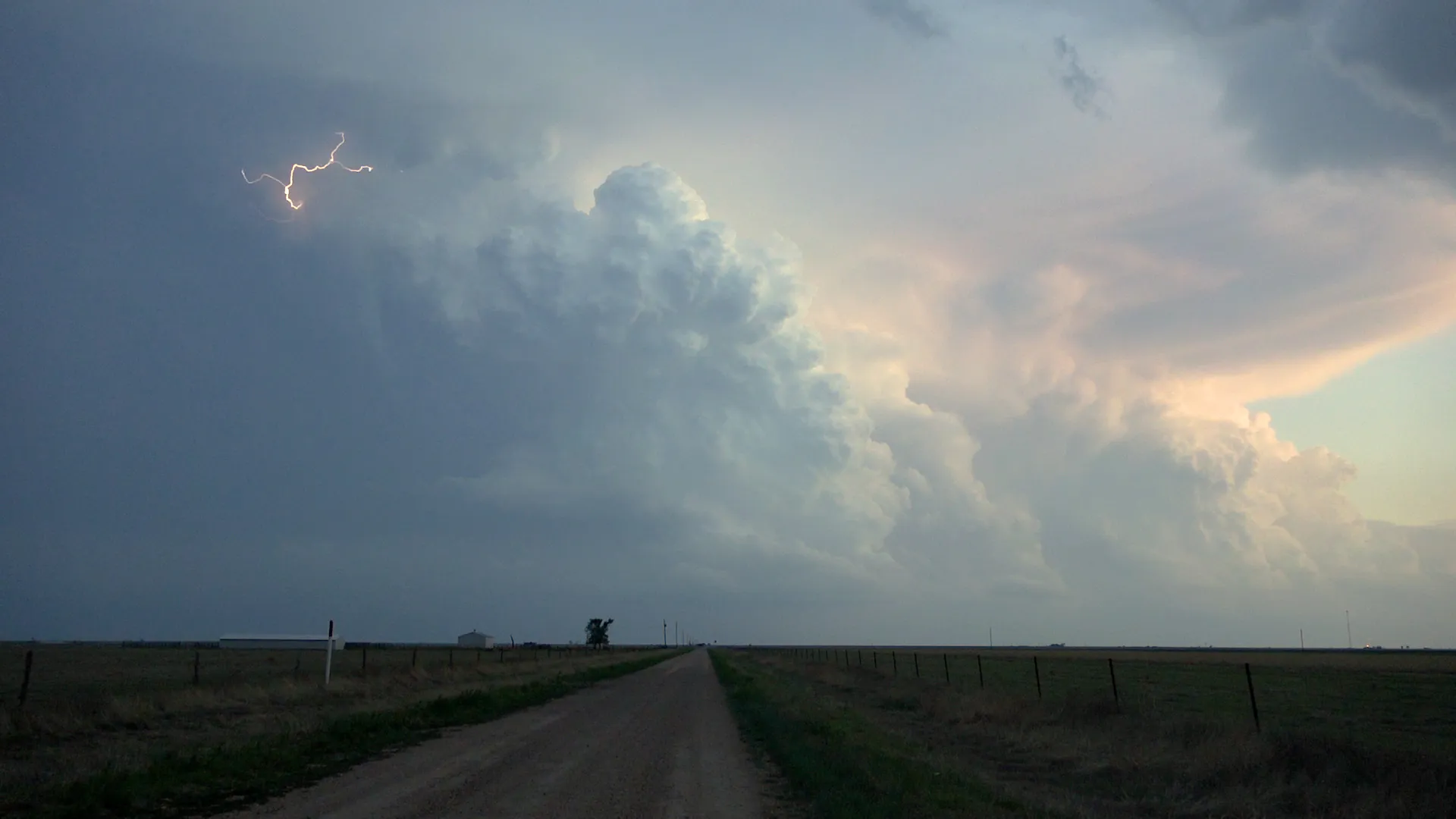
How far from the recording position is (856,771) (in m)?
13.1

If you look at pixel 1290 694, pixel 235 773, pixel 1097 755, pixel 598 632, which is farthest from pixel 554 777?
pixel 598 632

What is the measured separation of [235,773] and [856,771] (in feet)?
29.6

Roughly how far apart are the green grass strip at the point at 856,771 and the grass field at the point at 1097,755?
4 centimetres

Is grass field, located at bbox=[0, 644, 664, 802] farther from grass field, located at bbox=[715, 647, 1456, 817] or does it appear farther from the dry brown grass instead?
grass field, located at bbox=[715, 647, 1456, 817]

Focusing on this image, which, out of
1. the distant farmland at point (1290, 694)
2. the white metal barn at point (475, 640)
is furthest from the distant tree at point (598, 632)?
the distant farmland at point (1290, 694)

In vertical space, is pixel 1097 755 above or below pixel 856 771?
below

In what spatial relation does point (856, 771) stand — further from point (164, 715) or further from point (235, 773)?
point (164, 715)

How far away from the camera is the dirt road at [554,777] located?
10289mm

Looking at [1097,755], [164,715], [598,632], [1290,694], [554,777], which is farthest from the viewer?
[598,632]

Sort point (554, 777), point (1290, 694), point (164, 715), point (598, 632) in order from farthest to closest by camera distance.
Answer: point (598, 632) < point (1290, 694) < point (164, 715) < point (554, 777)

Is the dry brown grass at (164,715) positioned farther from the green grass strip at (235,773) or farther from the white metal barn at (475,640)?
the white metal barn at (475,640)

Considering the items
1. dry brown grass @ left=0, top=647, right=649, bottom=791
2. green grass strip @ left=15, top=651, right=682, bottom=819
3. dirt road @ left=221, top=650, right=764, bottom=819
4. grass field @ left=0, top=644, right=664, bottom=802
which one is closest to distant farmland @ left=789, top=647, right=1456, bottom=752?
dirt road @ left=221, top=650, right=764, bottom=819

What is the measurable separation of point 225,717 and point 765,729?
12409mm

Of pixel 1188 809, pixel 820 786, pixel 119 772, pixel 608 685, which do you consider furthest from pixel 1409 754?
pixel 608 685
